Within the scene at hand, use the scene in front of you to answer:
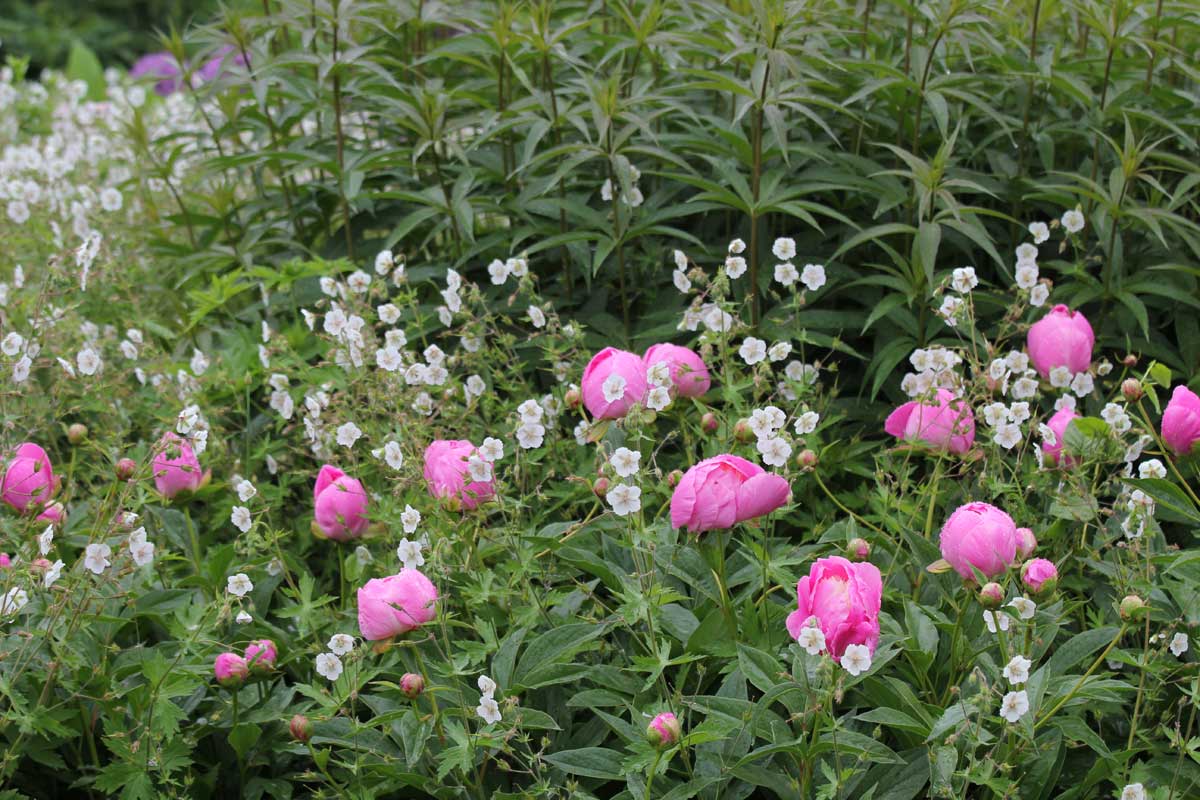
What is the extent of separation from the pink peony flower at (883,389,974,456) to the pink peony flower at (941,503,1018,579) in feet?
0.98

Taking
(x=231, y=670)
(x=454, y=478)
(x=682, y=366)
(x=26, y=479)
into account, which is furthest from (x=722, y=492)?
(x=26, y=479)

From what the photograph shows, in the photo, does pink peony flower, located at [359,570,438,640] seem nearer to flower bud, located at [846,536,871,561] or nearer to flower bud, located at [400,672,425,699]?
flower bud, located at [400,672,425,699]

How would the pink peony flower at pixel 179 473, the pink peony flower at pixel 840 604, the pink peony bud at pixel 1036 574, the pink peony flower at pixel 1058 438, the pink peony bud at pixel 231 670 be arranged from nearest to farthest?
the pink peony flower at pixel 840 604
the pink peony bud at pixel 1036 574
the pink peony bud at pixel 231 670
the pink peony flower at pixel 1058 438
the pink peony flower at pixel 179 473

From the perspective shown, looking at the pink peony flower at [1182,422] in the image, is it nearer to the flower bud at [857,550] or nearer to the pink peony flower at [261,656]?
the flower bud at [857,550]

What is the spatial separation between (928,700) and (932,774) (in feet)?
0.85

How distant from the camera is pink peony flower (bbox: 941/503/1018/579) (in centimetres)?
153

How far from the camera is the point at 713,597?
5.76ft

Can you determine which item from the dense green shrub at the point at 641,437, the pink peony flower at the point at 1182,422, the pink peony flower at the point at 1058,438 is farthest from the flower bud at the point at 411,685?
the pink peony flower at the point at 1182,422

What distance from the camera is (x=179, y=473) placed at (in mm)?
2020

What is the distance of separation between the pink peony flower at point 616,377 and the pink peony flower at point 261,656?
0.60 metres

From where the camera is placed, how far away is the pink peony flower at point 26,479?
6.50ft

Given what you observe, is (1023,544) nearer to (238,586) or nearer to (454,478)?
(454,478)

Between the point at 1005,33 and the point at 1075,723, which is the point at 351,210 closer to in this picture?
the point at 1005,33

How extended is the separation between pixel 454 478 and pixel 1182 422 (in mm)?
1079
